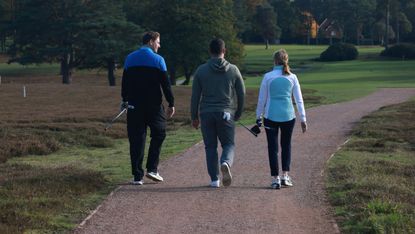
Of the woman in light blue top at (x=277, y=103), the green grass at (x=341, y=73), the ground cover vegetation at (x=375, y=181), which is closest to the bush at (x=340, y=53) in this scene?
the green grass at (x=341, y=73)

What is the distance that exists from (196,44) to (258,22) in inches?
2244

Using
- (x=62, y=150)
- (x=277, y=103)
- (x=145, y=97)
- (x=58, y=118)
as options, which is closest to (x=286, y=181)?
(x=277, y=103)

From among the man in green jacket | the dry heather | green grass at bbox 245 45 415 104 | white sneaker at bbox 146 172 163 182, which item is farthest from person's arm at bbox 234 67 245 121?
green grass at bbox 245 45 415 104

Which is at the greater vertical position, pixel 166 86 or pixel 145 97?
pixel 166 86

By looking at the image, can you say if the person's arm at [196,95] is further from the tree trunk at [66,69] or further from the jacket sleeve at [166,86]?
the tree trunk at [66,69]

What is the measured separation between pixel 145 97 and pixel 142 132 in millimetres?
470

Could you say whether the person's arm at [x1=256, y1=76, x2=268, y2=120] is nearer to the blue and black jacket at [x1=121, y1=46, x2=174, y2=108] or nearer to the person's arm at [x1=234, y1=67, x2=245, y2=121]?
the person's arm at [x1=234, y1=67, x2=245, y2=121]

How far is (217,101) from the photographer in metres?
9.84

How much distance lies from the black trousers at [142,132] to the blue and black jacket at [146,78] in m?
0.11

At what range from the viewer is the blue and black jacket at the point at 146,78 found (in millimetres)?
10102

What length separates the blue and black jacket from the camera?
33.1 ft

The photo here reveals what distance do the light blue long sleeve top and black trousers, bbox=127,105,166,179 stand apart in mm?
1333

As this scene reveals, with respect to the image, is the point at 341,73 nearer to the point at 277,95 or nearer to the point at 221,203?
the point at 277,95

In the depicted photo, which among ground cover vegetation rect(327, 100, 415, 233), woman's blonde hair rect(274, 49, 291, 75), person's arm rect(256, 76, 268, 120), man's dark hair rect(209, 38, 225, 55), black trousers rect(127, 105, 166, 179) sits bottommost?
ground cover vegetation rect(327, 100, 415, 233)
